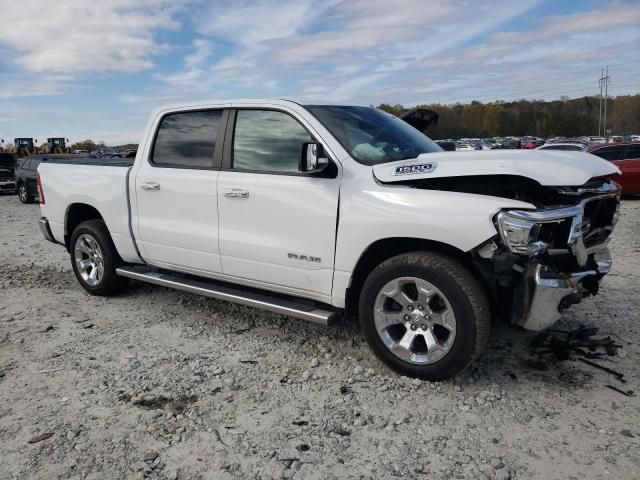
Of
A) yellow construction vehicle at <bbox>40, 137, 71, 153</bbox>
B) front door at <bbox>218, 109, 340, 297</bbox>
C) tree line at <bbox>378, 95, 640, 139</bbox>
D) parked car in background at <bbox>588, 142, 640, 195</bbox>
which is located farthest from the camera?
tree line at <bbox>378, 95, 640, 139</bbox>

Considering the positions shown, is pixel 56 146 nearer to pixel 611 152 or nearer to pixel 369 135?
pixel 611 152

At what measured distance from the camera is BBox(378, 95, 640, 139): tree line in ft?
325

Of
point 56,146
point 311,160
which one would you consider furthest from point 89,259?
point 56,146

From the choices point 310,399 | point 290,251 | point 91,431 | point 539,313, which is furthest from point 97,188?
point 539,313

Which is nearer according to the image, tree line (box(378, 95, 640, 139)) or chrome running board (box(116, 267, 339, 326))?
chrome running board (box(116, 267, 339, 326))

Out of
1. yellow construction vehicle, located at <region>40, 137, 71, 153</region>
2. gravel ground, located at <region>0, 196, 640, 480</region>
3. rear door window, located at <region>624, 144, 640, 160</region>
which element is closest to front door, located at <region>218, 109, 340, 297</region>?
gravel ground, located at <region>0, 196, 640, 480</region>

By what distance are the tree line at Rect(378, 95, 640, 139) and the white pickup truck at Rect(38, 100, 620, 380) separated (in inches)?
3489

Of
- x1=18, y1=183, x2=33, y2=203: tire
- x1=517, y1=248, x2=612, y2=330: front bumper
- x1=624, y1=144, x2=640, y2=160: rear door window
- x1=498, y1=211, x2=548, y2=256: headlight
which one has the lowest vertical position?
x1=18, y1=183, x2=33, y2=203: tire

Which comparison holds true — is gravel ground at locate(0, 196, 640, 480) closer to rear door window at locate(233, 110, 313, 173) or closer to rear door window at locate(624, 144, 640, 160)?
rear door window at locate(233, 110, 313, 173)

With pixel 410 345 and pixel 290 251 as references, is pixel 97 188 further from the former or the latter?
pixel 410 345

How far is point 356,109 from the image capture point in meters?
4.50

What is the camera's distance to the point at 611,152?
1482 cm

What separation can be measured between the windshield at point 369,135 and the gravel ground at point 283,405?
153 cm

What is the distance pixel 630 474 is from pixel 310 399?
179cm
